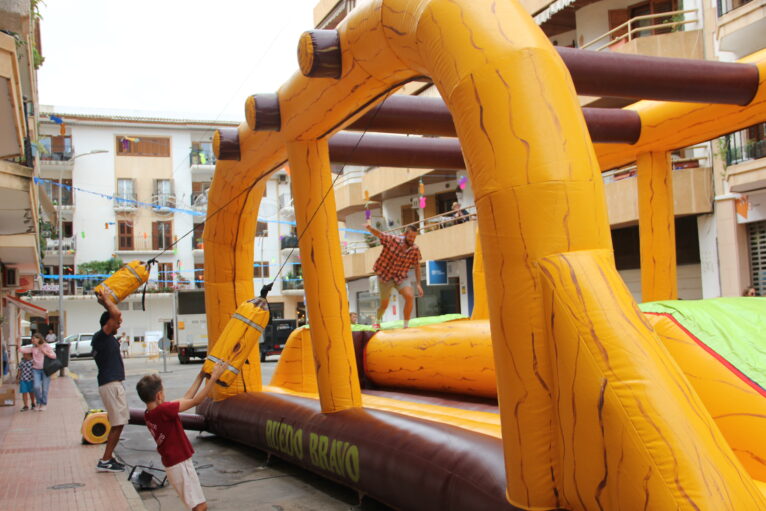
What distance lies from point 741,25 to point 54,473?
15.7 metres

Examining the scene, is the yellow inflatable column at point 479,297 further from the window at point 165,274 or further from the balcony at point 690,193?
the window at point 165,274

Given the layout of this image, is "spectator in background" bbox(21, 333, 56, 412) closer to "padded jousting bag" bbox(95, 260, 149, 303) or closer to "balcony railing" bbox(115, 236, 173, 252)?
"padded jousting bag" bbox(95, 260, 149, 303)

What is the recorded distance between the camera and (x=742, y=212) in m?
16.2

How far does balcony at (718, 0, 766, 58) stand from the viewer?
15617 mm

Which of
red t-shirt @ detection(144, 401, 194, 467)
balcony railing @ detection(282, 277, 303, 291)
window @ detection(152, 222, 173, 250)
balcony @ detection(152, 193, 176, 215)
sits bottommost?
red t-shirt @ detection(144, 401, 194, 467)

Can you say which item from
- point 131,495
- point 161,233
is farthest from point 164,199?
point 131,495

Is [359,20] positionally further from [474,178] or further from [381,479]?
[381,479]

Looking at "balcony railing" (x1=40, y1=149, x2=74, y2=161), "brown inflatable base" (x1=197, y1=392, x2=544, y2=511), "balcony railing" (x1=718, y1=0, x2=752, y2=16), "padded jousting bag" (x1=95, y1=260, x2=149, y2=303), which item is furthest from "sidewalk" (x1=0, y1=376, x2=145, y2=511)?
"balcony railing" (x1=40, y1=149, x2=74, y2=161)

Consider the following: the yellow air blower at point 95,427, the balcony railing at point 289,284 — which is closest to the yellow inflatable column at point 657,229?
the yellow air blower at point 95,427

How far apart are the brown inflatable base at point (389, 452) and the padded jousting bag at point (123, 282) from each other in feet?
6.58

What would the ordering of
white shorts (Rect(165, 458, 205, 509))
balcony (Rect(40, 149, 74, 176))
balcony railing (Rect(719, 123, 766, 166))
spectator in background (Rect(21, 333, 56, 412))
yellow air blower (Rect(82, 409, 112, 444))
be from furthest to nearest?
balcony (Rect(40, 149, 74, 176)), balcony railing (Rect(719, 123, 766, 166)), spectator in background (Rect(21, 333, 56, 412)), yellow air blower (Rect(82, 409, 112, 444)), white shorts (Rect(165, 458, 205, 509))

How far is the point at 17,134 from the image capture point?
8.46 m

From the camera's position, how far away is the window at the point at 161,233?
158ft

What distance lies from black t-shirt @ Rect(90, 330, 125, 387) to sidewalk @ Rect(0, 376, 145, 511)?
1.02 m
